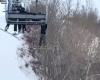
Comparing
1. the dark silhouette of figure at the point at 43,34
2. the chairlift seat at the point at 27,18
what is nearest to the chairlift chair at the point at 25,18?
the chairlift seat at the point at 27,18

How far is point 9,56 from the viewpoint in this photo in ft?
53.8

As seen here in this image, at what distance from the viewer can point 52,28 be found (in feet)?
67.2

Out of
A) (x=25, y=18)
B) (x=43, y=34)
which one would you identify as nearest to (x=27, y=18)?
(x=25, y=18)

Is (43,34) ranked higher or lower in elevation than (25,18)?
lower

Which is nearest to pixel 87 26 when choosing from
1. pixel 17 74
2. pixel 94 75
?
pixel 94 75

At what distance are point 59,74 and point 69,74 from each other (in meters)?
0.53

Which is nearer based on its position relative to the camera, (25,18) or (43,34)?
Result: (25,18)

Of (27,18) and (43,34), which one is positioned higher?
(27,18)

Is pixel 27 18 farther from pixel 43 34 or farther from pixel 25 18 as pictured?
pixel 43 34

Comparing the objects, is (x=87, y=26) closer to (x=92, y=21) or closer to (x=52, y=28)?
(x=92, y=21)

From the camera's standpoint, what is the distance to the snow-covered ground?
49.4 feet

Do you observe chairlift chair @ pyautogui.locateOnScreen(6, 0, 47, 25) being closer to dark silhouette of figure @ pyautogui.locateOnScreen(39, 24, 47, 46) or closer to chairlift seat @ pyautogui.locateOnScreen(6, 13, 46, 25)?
chairlift seat @ pyautogui.locateOnScreen(6, 13, 46, 25)

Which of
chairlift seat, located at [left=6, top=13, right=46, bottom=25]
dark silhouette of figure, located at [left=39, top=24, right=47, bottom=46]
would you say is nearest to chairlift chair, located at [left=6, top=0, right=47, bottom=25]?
chairlift seat, located at [left=6, top=13, right=46, bottom=25]

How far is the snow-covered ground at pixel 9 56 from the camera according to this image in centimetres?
1505
